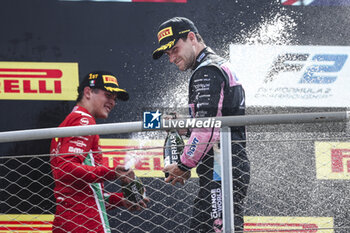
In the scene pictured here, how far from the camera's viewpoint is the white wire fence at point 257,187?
88.1 inches

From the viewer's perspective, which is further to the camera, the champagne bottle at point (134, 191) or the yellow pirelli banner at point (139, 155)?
the yellow pirelli banner at point (139, 155)

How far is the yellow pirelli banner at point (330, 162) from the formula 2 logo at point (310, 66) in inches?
14.2

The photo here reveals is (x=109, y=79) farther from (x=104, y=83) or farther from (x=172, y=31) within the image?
(x=172, y=31)

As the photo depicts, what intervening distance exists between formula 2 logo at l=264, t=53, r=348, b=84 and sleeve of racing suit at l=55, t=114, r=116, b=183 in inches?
41.3

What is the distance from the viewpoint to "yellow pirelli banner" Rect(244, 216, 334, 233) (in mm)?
2309

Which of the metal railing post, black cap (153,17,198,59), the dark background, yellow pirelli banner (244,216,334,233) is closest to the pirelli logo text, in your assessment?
the dark background

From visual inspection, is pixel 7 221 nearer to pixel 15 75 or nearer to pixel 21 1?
pixel 15 75

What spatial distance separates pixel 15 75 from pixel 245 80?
1.24 meters

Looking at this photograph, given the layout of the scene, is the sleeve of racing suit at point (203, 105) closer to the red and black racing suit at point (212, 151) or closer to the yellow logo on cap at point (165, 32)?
the red and black racing suit at point (212, 151)

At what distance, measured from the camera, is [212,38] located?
2348 millimetres

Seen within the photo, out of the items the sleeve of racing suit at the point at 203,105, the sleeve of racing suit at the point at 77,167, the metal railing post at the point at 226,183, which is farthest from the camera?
the sleeve of racing suit at the point at 203,105

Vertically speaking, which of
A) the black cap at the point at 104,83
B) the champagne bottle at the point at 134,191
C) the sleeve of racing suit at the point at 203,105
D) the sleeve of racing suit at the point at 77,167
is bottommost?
the champagne bottle at the point at 134,191

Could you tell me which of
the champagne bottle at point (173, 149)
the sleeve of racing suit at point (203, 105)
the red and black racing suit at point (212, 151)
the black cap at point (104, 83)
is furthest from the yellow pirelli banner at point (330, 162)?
the black cap at point (104, 83)

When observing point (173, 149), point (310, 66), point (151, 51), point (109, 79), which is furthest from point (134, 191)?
point (310, 66)
